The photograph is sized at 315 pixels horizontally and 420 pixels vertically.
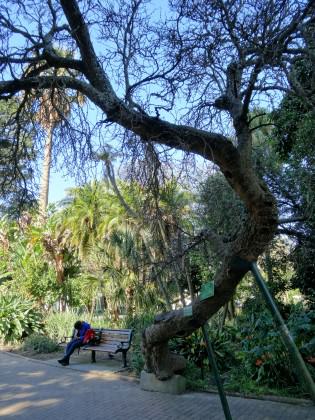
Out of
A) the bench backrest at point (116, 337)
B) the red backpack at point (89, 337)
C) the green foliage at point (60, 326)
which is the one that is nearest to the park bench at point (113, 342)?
the bench backrest at point (116, 337)

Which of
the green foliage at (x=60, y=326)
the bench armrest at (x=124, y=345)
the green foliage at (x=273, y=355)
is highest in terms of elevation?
the green foliage at (x=60, y=326)

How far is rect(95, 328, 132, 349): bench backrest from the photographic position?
437 inches

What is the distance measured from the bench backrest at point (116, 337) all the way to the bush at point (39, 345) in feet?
8.61

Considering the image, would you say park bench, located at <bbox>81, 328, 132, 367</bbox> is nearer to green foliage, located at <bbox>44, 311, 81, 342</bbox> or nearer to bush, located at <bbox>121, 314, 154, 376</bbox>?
bush, located at <bbox>121, 314, 154, 376</bbox>

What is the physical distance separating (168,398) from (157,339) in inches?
39.8

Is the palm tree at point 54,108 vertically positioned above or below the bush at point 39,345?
above

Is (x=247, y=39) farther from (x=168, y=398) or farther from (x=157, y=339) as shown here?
(x=168, y=398)

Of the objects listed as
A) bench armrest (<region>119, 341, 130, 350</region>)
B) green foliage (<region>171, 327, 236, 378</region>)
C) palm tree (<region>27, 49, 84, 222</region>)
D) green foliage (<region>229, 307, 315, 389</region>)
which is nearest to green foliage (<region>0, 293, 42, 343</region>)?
bench armrest (<region>119, 341, 130, 350</region>)

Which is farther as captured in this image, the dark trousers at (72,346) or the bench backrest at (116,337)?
the dark trousers at (72,346)

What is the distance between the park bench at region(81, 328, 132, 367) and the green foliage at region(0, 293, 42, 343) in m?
5.20

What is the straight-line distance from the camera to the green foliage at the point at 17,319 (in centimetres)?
1608

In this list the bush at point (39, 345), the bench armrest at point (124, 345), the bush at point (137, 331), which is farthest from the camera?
the bush at point (39, 345)

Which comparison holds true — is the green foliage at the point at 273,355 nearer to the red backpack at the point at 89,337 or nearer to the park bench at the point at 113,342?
the park bench at the point at 113,342

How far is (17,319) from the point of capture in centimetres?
1617
